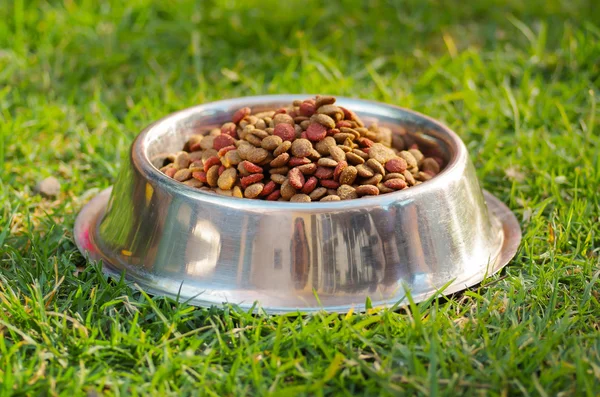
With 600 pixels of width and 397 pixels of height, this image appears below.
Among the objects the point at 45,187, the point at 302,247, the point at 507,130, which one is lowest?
the point at 507,130

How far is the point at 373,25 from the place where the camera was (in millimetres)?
4105

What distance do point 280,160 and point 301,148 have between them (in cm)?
7

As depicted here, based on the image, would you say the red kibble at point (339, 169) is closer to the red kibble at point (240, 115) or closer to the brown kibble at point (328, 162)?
the brown kibble at point (328, 162)

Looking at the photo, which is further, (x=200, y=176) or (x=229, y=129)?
(x=229, y=129)

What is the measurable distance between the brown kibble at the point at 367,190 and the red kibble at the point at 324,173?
0.11 meters

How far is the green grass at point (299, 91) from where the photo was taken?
5.41ft

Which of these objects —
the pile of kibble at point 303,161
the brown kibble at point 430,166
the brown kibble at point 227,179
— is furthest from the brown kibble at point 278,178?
the brown kibble at point 430,166

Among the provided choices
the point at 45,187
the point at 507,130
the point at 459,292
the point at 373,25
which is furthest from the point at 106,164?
the point at 373,25

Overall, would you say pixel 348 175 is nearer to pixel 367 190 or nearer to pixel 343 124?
pixel 367 190

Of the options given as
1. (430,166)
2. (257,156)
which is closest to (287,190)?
(257,156)

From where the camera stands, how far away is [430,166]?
7.50 ft

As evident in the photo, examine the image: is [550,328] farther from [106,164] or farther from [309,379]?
[106,164]

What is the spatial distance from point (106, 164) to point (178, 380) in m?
1.33

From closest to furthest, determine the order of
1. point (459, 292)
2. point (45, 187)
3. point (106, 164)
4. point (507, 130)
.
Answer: point (459, 292) → point (45, 187) → point (106, 164) → point (507, 130)
